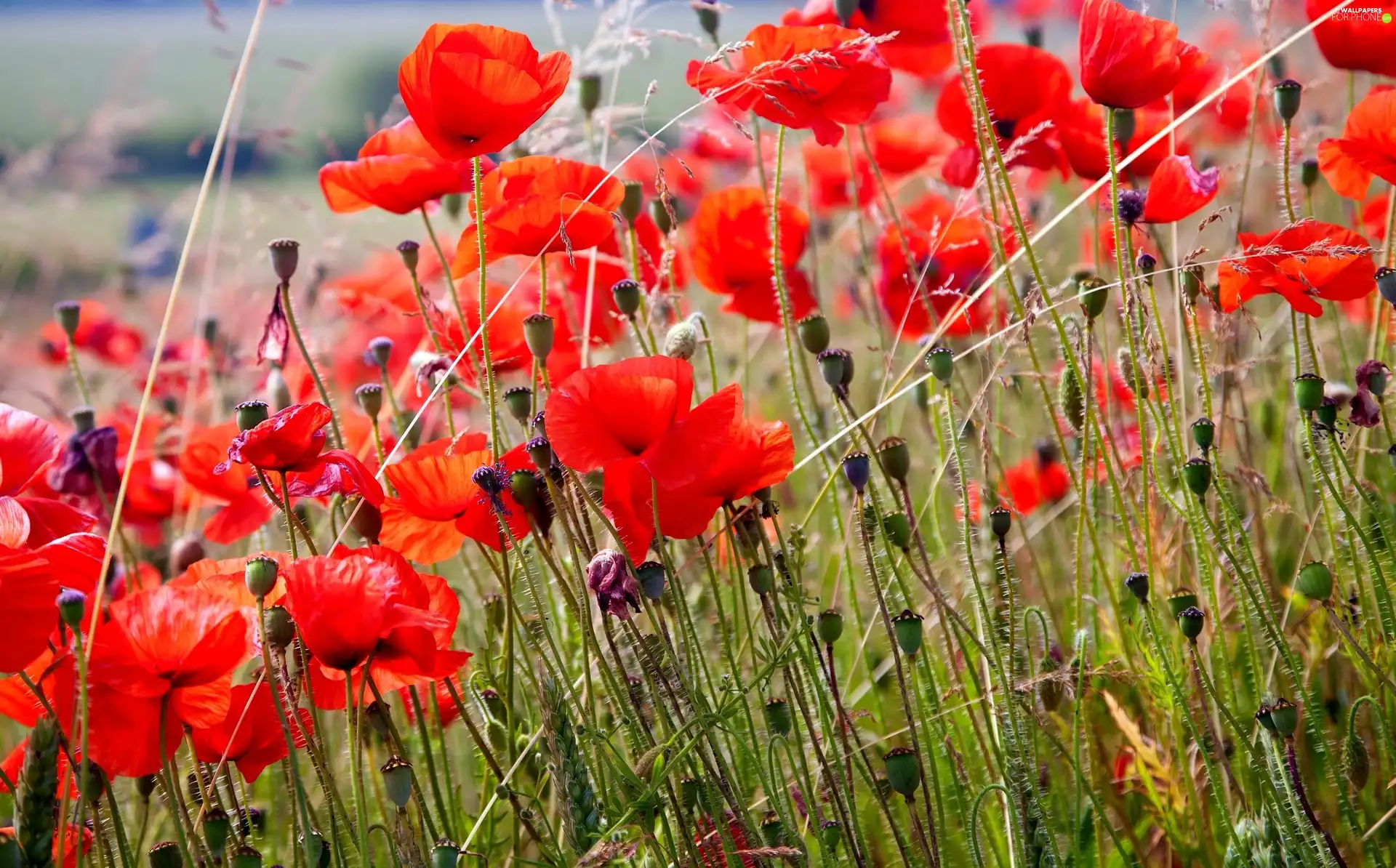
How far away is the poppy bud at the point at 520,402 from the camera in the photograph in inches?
41.0

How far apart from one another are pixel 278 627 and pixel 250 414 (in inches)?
9.0

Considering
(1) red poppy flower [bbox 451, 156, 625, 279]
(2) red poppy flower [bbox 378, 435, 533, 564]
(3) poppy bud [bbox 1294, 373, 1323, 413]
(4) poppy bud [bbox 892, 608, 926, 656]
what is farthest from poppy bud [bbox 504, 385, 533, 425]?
(3) poppy bud [bbox 1294, 373, 1323, 413]

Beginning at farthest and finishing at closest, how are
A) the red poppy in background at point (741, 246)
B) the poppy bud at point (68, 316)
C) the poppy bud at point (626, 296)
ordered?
1. the poppy bud at point (68, 316)
2. the red poppy in background at point (741, 246)
3. the poppy bud at point (626, 296)

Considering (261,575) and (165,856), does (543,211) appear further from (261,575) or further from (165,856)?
(165,856)

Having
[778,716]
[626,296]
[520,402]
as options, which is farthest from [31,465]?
[778,716]

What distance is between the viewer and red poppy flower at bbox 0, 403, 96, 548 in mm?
1043

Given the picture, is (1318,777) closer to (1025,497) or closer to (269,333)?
(1025,497)

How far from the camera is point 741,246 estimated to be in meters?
1.60

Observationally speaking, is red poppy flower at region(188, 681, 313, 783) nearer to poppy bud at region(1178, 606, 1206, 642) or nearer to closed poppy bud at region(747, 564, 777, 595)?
closed poppy bud at region(747, 564, 777, 595)

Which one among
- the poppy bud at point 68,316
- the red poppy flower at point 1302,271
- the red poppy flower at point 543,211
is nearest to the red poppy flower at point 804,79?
the red poppy flower at point 543,211

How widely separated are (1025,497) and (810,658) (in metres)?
0.89

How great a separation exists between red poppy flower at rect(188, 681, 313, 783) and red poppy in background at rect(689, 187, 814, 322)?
0.79 m

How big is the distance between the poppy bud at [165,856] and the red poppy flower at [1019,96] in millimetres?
1071

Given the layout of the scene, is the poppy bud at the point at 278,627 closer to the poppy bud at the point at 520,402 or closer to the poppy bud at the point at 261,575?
the poppy bud at the point at 261,575
